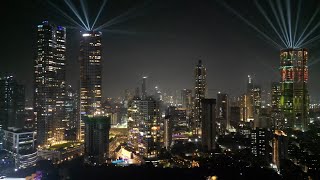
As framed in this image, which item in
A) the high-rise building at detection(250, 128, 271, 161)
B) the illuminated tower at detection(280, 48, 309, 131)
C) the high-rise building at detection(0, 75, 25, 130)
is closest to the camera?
the high-rise building at detection(250, 128, 271, 161)

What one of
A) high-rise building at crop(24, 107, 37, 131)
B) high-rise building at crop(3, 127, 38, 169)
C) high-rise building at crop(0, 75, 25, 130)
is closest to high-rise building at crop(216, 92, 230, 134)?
high-rise building at crop(24, 107, 37, 131)

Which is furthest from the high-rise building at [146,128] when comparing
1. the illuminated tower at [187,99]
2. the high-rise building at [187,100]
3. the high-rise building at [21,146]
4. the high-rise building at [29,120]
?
the illuminated tower at [187,99]

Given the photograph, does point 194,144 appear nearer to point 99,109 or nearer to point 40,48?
point 99,109

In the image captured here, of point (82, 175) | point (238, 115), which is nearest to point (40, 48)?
point (82, 175)

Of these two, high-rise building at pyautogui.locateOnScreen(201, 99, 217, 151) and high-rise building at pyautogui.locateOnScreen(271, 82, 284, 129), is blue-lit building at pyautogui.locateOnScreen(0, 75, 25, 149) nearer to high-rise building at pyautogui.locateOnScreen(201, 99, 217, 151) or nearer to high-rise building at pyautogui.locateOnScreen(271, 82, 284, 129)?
high-rise building at pyautogui.locateOnScreen(201, 99, 217, 151)

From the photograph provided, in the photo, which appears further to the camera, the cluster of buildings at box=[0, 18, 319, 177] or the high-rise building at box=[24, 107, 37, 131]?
the high-rise building at box=[24, 107, 37, 131]

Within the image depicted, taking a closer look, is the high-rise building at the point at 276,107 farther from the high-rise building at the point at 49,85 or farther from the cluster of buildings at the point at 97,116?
the high-rise building at the point at 49,85

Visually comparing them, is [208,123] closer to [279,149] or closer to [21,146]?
[279,149]
